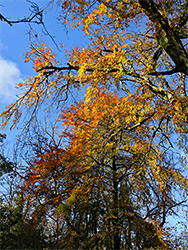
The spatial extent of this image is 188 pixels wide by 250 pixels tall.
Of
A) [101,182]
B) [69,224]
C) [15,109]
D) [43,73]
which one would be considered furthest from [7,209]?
[43,73]

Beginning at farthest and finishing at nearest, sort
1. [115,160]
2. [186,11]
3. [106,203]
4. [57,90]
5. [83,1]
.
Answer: [115,160] < [106,203] < [57,90] < [83,1] < [186,11]

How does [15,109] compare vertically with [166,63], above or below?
below

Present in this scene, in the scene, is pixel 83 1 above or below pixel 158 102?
above

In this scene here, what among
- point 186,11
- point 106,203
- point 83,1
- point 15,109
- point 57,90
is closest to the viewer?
point 186,11

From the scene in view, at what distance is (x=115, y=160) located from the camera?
10.1 meters

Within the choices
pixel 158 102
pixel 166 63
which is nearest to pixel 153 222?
pixel 158 102

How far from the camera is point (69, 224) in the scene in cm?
935

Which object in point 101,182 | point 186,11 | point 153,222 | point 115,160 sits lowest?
point 153,222

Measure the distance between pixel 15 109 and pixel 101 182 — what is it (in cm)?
461

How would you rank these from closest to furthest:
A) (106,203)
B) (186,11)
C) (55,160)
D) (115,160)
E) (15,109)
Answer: (186,11) → (15,109) → (106,203) → (115,160) → (55,160)

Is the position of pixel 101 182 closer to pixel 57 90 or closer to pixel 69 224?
pixel 69 224

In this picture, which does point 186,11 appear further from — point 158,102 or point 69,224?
point 69,224

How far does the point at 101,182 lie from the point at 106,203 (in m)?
0.90

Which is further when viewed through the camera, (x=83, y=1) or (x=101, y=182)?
(x=101, y=182)
